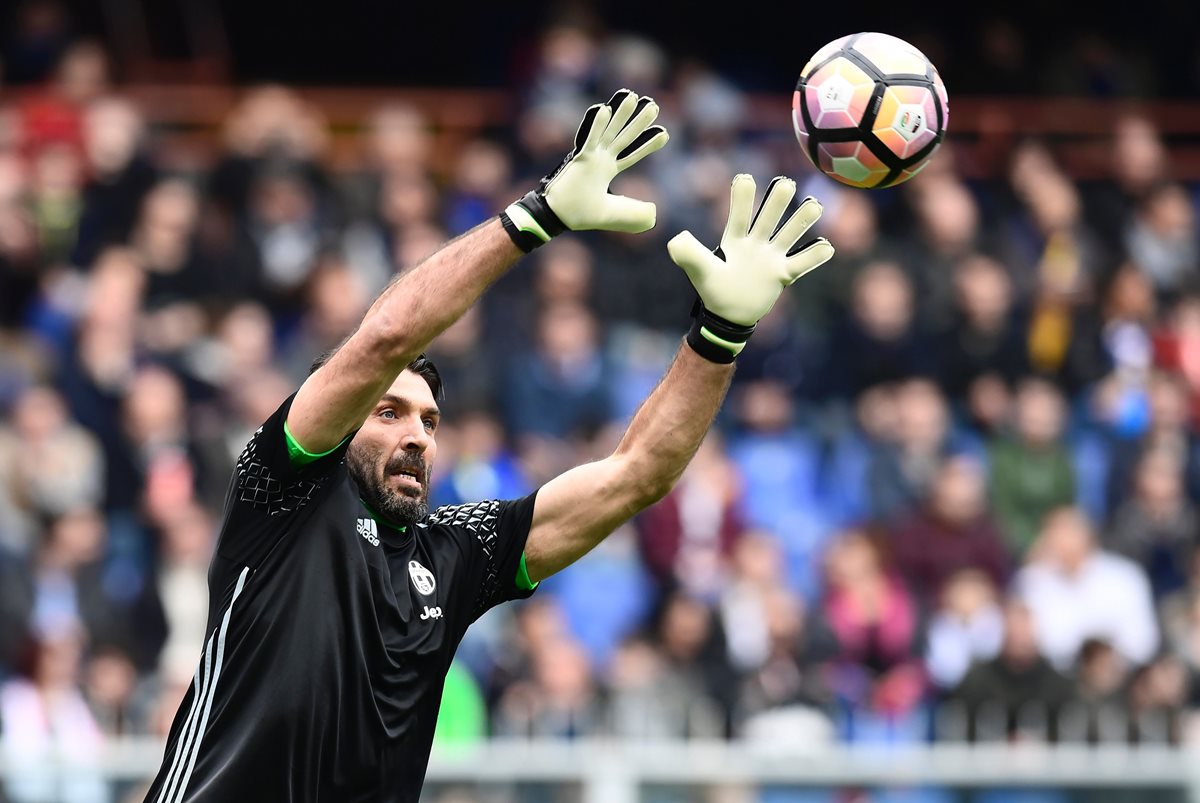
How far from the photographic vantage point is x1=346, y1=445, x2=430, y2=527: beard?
578 centimetres

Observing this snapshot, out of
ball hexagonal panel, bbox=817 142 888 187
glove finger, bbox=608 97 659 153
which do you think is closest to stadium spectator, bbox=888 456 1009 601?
ball hexagonal panel, bbox=817 142 888 187

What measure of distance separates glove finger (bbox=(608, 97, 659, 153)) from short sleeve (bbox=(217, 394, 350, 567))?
1.08 meters

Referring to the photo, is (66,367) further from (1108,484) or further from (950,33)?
(950,33)

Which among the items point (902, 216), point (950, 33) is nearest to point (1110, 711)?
point (902, 216)

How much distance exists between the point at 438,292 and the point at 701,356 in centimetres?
96

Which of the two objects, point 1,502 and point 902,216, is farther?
point 902,216

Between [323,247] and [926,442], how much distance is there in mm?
4217

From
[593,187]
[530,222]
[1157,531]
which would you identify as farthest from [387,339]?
[1157,531]

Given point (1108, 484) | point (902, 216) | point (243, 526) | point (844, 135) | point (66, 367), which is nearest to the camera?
point (243, 526)

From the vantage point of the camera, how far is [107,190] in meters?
13.5

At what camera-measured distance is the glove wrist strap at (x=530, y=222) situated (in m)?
5.14

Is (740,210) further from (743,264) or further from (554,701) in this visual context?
(554,701)

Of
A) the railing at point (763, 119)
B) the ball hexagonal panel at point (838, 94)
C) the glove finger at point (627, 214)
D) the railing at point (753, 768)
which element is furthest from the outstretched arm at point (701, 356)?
the railing at point (763, 119)

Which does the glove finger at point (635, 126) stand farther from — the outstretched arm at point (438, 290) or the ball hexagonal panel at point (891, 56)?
the ball hexagonal panel at point (891, 56)
